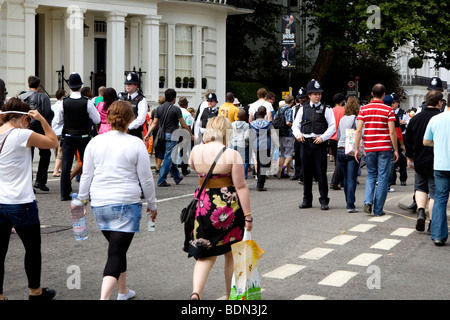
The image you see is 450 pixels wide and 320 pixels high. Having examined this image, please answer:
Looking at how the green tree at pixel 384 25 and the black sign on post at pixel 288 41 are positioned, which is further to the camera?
the green tree at pixel 384 25

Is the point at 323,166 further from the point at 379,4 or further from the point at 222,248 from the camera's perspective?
the point at 379,4

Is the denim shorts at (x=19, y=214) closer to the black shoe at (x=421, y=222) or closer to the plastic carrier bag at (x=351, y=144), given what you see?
the black shoe at (x=421, y=222)

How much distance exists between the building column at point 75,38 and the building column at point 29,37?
130 centimetres

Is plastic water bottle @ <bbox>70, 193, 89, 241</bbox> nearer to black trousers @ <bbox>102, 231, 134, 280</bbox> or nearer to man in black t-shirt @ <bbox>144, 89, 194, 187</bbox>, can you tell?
black trousers @ <bbox>102, 231, 134, 280</bbox>

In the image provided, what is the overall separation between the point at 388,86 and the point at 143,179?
132ft

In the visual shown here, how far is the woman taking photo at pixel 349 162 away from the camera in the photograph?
500 inches

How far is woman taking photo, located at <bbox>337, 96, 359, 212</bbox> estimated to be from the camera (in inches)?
500

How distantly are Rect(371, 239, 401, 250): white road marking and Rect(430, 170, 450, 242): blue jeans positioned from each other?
50 centimetres

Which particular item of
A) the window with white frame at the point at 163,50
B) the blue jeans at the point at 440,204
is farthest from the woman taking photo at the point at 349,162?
the window with white frame at the point at 163,50

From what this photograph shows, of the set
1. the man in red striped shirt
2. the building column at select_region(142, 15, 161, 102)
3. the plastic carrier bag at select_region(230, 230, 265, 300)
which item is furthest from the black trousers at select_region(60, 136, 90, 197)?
the building column at select_region(142, 15, 161, 102)

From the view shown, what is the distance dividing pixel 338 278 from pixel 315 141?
5.26 m

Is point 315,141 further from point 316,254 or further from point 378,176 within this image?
point 316,254

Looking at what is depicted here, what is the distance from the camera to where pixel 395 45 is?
34906 millimetres
